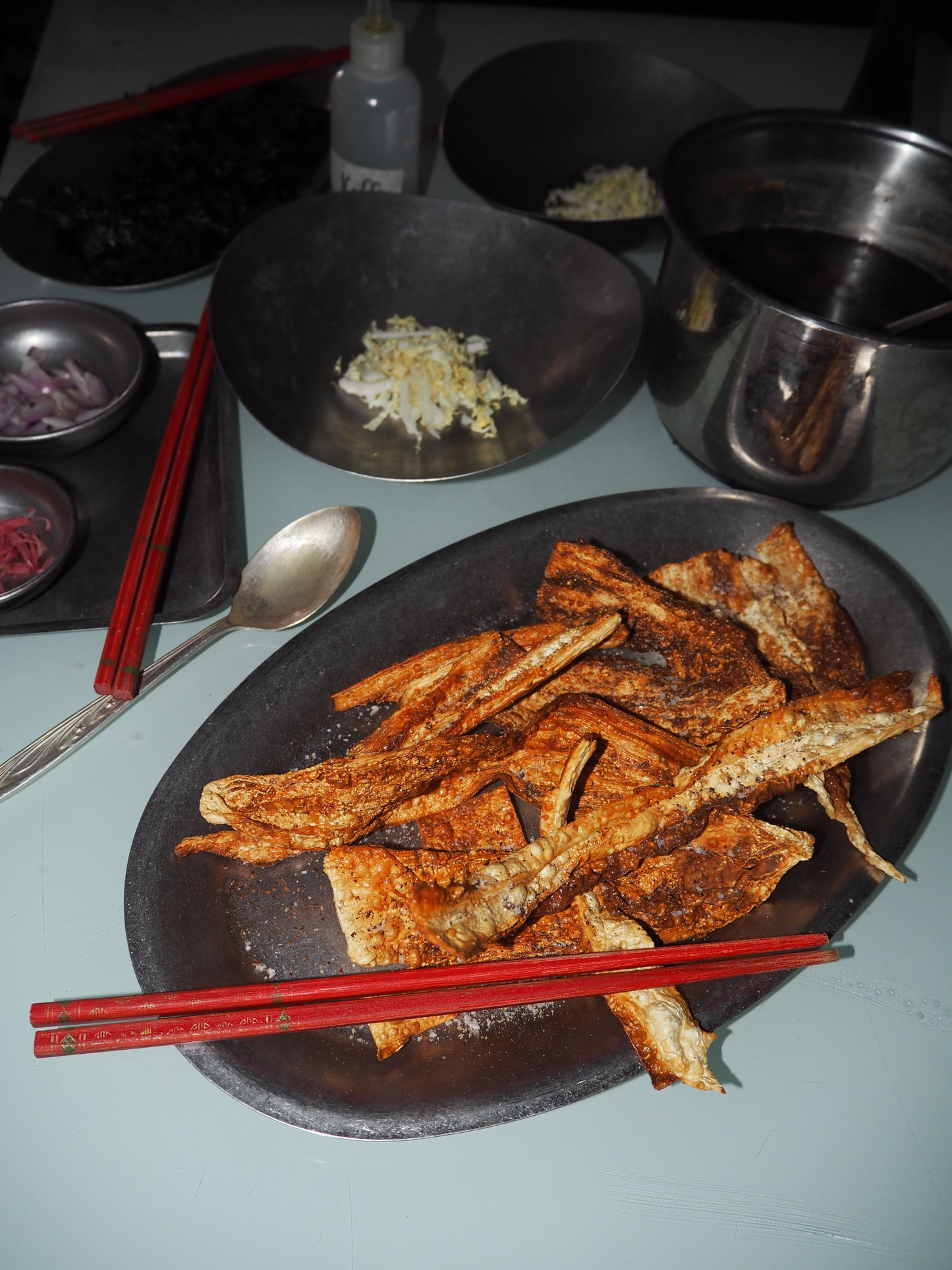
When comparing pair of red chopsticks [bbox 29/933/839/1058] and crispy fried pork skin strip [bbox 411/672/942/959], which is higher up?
crispy fried pork skin strip [bbox 411/672/942/959]

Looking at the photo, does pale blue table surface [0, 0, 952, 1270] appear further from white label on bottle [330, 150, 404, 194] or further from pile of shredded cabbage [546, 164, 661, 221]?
pile of shredded cabbage [546, 164, 661, 221]

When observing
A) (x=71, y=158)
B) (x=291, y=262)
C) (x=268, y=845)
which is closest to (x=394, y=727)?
(x=268, y=845)

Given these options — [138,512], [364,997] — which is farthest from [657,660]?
[138,512]

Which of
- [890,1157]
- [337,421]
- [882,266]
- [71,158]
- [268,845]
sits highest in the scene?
[882,266]

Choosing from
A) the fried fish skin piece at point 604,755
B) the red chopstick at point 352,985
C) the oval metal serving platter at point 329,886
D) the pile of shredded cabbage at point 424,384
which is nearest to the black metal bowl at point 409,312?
the pile of shredded cabbage at point 424,384

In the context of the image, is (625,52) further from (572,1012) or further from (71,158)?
(572,1012)

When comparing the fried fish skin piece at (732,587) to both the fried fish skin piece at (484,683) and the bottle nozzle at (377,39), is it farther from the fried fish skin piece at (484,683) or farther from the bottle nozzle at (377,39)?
the bottle nozzle at (377,39)

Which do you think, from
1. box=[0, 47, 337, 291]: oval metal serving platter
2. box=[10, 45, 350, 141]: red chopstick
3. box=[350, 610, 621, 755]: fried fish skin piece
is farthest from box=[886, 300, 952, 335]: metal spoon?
box=[10, 45, 350, 141]: red chopstick

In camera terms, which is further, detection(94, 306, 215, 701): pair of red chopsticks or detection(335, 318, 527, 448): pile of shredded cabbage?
detection(335, 318, 527, 448): pile of shredded cabbage
